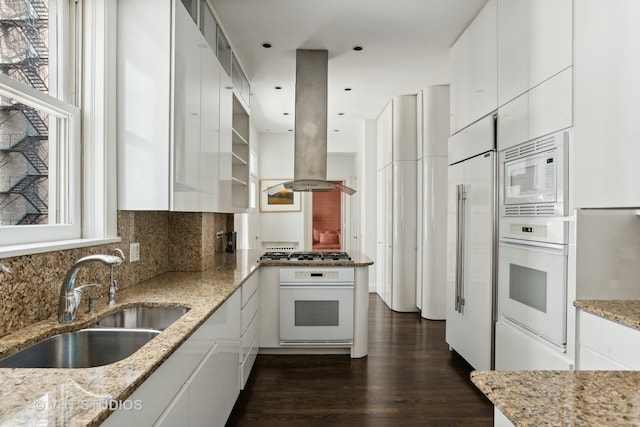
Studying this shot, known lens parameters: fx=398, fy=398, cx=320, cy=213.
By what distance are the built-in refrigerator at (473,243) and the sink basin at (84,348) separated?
7.25 ft

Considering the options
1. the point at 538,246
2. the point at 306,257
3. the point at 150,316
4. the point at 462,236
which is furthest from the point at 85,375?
the point at 462,236

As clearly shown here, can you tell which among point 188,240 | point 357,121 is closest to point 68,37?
point 188,240

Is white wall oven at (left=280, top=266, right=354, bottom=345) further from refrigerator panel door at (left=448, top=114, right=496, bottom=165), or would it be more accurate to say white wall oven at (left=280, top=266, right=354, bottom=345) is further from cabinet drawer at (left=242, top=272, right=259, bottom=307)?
refrigerator panel door at (left=448, top=114, right=496, bottom=165)

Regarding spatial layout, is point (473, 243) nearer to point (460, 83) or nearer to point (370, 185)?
point (460, 83)

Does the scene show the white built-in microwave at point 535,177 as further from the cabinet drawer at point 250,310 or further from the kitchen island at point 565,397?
the cabinet drawer at point 250,310

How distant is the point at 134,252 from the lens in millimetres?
2342

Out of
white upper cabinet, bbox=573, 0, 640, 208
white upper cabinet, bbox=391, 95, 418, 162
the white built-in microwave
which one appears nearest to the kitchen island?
white upper cabinet, bbox=573, 0, 640, 208

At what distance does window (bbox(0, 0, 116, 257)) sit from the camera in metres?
1.46

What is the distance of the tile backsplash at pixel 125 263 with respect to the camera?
4.51 feet

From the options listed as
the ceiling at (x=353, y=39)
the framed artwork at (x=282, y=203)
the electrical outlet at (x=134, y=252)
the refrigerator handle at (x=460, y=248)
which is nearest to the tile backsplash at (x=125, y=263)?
the electrical outlet at (x=134, y=252)

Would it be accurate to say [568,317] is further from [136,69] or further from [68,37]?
[68,37]

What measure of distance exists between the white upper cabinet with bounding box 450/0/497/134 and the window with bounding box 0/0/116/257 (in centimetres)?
235

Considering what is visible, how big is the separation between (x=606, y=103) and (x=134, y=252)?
252 centimetres

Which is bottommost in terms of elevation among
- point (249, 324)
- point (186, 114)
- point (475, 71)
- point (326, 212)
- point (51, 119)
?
point (249, 324)
